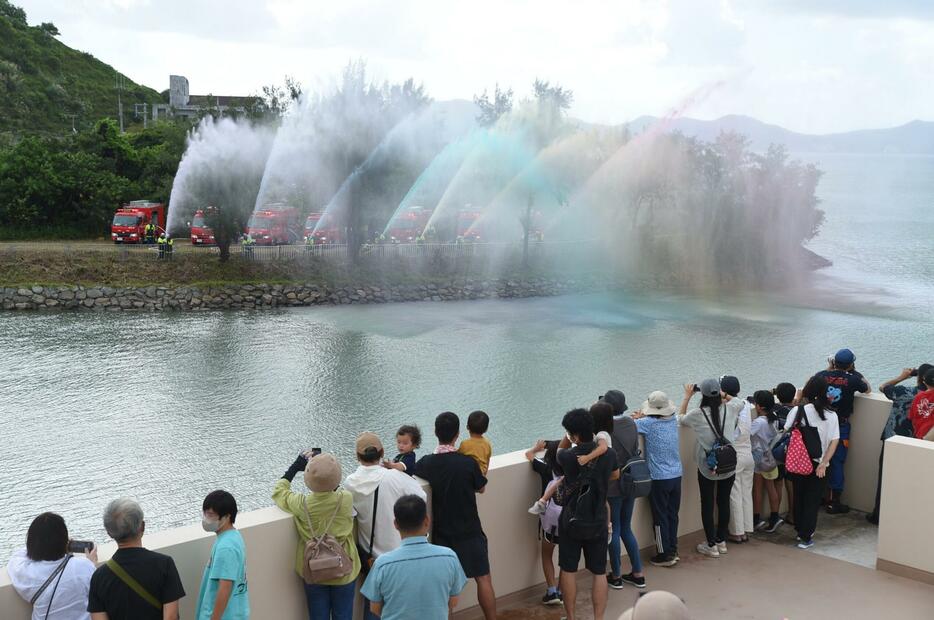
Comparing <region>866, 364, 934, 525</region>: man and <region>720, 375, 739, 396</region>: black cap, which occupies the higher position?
<region>720, 375, 739, 396</region>: black cap

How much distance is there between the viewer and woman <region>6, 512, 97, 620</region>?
3891 millimetres

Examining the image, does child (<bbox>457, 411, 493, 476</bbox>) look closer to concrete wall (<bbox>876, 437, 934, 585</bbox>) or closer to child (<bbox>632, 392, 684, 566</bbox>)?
child (<bbox>632, 392, 684, 566</bbox>)

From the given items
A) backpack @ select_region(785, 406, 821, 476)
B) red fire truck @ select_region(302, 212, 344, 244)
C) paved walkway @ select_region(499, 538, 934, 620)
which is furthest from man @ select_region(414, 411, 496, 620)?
red fire truck @ select_region(302, 212, 344, 244)

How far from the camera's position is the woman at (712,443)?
22.2 feet

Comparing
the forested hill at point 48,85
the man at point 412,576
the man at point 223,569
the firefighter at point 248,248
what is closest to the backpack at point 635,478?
the man at point 412,576

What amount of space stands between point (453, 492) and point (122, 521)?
2.02 metres

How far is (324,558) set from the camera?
15.4 ft

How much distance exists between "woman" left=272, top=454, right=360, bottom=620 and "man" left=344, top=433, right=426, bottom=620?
0.12m

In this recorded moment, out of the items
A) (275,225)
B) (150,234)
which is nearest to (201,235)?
(150,234)

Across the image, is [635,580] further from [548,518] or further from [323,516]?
[323,516]

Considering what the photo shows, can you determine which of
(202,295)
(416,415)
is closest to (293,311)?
(202,295)

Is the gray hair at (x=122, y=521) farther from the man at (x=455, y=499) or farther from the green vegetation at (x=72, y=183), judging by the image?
the green vegetation at (x=72, y=183)

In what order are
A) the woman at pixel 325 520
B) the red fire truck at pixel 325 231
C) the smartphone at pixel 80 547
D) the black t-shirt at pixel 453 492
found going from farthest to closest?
the red fire truck at pixel 325 231 < the black t-shirt at pixel 453 492 < the woman at pixel 325 520 < the smartphone at pixel 80 547

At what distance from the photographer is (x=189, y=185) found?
32906 mm
